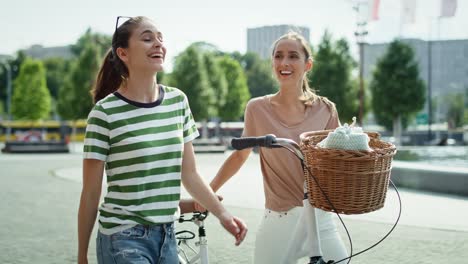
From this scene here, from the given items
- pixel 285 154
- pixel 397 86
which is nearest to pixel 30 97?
pixel 397 86

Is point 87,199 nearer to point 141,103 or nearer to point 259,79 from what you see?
point 141,103

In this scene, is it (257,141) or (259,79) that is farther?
(259,79)

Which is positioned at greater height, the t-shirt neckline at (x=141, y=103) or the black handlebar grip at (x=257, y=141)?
the t-shirt neckline at (x=141, y=103)

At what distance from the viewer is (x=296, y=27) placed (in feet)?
13.6

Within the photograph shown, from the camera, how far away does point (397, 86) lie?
52.6 m

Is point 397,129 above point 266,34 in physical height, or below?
below

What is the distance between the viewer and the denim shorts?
2.52 meters

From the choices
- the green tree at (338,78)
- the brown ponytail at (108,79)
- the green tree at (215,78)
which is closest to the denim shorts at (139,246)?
the brown ponytail at (108,79)

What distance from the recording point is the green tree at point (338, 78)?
5262 centimetres

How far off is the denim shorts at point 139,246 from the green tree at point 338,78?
50.2 m

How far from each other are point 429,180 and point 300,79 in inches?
417

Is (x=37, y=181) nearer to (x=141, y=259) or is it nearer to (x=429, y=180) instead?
(x=429, y=180)

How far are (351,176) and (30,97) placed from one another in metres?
59.7

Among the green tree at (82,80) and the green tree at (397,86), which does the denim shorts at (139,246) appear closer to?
the green tree at (82,80)
